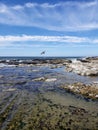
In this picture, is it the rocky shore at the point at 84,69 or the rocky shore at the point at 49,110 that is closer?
the rocky shore at the point at 49,110

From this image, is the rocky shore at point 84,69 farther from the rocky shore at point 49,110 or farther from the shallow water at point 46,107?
the shallow water at point 46,107

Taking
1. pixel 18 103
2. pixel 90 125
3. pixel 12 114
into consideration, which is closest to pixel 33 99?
pixel 18 103

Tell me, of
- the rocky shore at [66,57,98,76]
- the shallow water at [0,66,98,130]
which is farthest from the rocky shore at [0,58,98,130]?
the rocky shore at [66,57,98,76]

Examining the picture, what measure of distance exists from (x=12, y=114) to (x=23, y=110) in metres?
1.32

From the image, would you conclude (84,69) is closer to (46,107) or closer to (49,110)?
(46,107)

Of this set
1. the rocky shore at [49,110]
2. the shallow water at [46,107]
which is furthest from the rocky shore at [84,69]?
the shallow water at [46,107]

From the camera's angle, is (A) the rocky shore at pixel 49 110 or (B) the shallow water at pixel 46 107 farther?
(B) the shallow water at pixel 46 107

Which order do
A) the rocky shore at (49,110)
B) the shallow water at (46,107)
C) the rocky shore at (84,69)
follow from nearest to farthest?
the rocky shore at (49,110) → the shallow water at (46,107) → the rocky shore at (84,69)

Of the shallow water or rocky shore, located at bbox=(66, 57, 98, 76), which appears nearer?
the shallow water

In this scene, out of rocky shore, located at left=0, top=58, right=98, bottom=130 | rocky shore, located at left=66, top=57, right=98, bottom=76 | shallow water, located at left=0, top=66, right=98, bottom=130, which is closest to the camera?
rocky shore, located at left=0, top=58, right=98, bottom=130

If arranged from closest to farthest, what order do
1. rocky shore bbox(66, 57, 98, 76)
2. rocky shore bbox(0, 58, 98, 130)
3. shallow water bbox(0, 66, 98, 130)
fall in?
rocky shore bbox(0, 58, 98, 130)
shallow water bbox(0, 66, 98, 130)
rocky shore bbox(66, 57, 98, 76)

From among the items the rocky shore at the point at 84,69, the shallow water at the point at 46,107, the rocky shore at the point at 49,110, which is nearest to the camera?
the rocky shore at the point at 49,110

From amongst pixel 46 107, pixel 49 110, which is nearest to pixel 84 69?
pixel 46 107

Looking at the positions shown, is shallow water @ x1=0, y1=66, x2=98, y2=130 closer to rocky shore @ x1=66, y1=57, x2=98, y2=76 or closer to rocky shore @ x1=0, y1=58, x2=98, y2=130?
rocky shore @ x1=0, y1=58, x2=98, y2=130
